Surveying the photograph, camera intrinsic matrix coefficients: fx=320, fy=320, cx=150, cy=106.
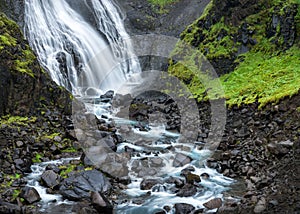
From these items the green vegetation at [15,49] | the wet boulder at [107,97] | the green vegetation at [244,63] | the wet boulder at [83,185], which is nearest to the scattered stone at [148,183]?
the wet boulder at [83,185]

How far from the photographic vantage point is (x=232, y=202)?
729cm

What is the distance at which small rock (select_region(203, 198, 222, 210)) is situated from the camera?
7.54m

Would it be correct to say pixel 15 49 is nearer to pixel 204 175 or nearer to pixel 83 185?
pixel 83 185

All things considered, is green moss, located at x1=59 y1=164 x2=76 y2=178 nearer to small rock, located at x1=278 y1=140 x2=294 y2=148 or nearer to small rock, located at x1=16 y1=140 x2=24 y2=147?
small rock, located at x1=16 y1=140 x2=24 y2=147

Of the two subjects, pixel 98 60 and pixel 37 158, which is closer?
pixel 37 158

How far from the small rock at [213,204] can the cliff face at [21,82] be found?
7069 millimetres

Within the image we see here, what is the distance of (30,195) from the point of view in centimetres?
774

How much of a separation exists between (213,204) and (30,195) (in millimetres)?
4401

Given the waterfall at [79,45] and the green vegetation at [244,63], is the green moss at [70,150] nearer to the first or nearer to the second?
the green vegetation at [244,63]

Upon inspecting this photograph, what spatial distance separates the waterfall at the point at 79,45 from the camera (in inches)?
775

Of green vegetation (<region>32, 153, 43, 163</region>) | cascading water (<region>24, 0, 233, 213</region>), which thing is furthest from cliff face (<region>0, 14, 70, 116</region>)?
cascading water (<region>24, 0, 233, 213</region>)

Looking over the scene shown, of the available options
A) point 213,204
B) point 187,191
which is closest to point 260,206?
point 213,204

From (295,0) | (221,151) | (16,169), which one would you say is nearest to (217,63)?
(295,0)

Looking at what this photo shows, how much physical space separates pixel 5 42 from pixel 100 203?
7.47m
